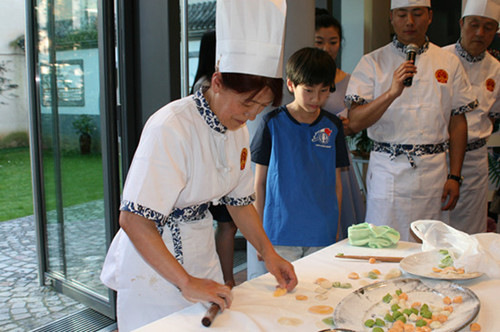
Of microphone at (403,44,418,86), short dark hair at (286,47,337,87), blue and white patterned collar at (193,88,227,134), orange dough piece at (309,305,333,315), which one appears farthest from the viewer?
microphone at (403,44,418,86)

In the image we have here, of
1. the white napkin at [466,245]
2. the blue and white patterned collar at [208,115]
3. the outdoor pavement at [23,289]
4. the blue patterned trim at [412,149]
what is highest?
the blue and white patterned collar at [208,115]

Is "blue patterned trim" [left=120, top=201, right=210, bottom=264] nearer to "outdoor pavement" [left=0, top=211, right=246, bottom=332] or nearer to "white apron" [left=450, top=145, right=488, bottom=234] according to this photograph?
"outdoor pavement" [left=0, top=211, right=246, bottom=332]

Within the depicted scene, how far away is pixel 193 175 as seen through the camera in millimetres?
1234

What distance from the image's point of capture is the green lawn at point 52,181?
2.42 m

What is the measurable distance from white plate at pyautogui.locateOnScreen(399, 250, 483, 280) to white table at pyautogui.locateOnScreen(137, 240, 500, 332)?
0.03 meters

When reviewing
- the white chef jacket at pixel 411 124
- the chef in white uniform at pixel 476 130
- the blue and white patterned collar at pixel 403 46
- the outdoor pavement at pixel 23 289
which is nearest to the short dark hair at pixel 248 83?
the white chef jacket at pixel 411 124

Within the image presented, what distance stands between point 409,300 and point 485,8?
87.8 inches

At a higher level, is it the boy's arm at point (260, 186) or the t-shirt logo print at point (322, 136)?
the t-shirt logo print at point (322, 136)

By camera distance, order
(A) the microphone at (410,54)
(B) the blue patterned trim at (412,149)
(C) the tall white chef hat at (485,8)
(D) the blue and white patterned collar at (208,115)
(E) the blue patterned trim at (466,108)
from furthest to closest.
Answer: (C) the tall white chef hat at (485,8) < (E) the blue patterned trim at (466,108) < (B) the blue patterned trim at (412,149) < (A) the microphone at (410,54) < (D) the blue and white patterned collar at (208,115)

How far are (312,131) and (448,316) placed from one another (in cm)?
110

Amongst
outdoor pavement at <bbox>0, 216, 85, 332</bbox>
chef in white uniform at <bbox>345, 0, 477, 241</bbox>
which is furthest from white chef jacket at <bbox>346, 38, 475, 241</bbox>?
outdoor pavement at <bbox>0, 216, 85, 332</bbox>

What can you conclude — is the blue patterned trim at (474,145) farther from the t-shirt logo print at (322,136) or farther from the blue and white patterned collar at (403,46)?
the t-shirt logo print at (322,136)

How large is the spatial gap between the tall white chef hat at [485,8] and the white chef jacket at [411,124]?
66 cm

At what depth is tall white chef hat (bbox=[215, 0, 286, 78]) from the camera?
3.94ft
